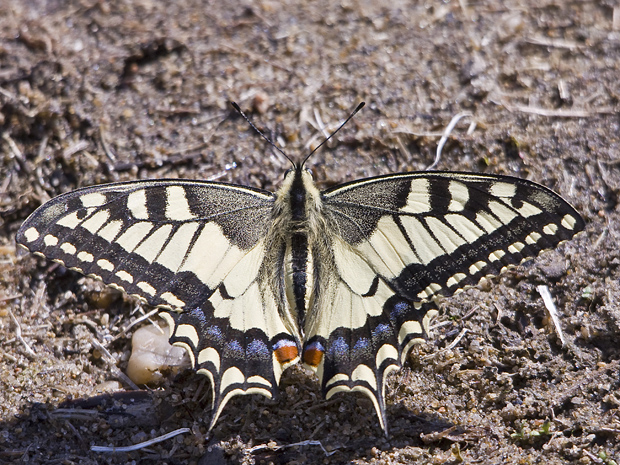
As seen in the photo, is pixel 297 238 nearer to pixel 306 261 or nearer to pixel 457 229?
pixel 306 261

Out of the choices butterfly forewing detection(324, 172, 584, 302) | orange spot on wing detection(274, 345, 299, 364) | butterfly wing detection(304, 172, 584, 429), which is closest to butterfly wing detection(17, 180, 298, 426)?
orange spot on wing detection(274, 345, 299, 364)

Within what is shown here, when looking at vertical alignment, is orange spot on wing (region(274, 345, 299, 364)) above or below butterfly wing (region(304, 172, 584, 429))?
below

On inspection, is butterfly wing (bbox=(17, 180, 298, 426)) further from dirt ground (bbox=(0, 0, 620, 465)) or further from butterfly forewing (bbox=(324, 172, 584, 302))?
butterfly forewing (bbox=(324, 172, 584, 302))

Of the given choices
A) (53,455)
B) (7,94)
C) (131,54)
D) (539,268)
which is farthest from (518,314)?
(7,94)

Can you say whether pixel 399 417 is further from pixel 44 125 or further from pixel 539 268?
pixel 44 125

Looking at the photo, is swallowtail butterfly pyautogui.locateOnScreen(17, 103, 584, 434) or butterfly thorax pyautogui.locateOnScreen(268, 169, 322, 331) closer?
swallowtail butterfly pyautogui.locateOnScreen(17, 103, 584, 434)

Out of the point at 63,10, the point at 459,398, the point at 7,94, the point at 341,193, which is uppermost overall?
the point at 63,10

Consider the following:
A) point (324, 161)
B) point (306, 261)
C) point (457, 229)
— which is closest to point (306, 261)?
point (306, 261)
